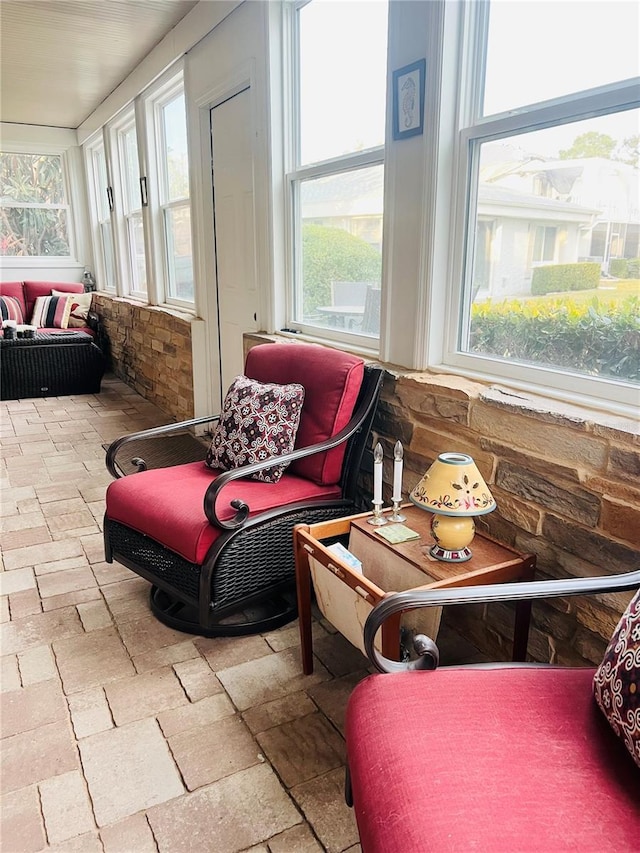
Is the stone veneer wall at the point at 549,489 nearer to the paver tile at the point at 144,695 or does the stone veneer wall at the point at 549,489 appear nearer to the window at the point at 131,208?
the paver tile at the point at 144,695

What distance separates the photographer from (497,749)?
1.05 meters

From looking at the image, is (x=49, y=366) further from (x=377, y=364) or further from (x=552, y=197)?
(x=552, y=197)

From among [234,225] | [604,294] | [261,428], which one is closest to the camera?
[604,294]

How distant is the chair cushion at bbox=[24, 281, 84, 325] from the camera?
7.15 metres

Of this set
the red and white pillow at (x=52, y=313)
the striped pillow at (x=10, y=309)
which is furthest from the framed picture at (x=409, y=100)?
the striped pillow at (x=10, y=309)

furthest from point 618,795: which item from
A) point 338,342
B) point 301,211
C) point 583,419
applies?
point 301,211

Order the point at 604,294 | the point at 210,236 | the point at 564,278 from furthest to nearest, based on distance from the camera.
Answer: the point at 210,236, the point at 564,278, the point at 604,294

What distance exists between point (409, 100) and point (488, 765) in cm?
204

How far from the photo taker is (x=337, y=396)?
222cm

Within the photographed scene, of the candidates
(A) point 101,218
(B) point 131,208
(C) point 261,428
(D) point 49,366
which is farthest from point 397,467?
(A) point 101,218

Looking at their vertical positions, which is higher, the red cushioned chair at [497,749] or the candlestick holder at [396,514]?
the candlestick holder at [396,514]

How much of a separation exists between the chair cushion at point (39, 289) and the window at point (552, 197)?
6368 mm

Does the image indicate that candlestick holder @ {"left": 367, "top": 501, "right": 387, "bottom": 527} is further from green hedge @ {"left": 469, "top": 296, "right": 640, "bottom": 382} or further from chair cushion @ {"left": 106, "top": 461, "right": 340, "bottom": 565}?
green hedge @ {"left": 469, "top": 296, "right": 640, "bottom": 382}

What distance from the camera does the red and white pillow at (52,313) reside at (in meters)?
6.72
